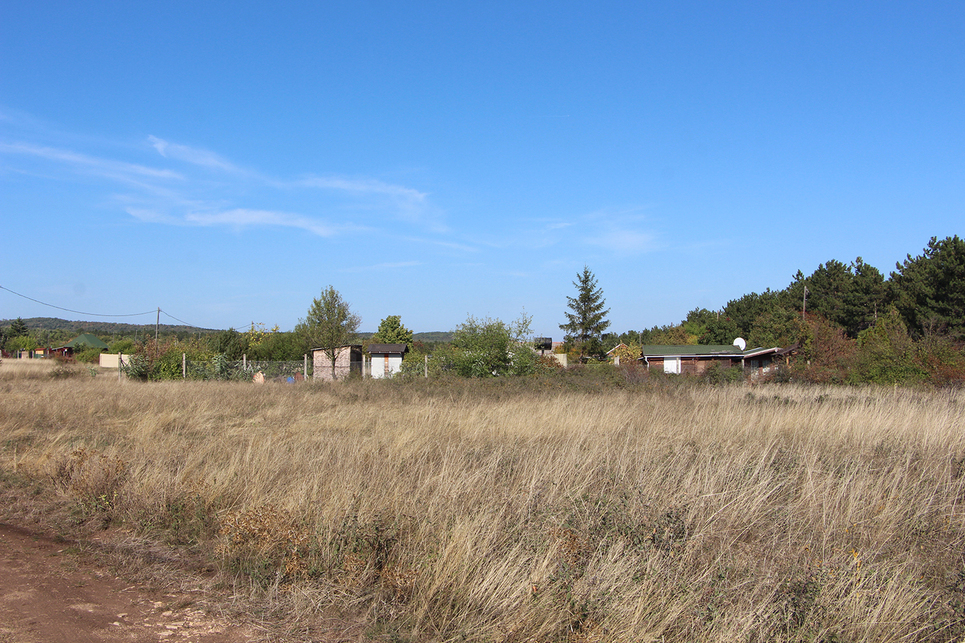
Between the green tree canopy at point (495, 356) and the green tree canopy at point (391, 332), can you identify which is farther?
the green tree canopy at point (391, 332)

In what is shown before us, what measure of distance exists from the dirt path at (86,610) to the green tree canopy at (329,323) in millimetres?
41864

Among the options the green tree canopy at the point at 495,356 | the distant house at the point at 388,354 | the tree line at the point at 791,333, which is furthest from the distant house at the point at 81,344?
the green tree canopy at the point at 495,356

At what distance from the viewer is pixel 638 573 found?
393cm

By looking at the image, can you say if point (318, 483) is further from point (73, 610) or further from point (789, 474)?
point (789, 474)

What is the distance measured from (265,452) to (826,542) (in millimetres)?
6063

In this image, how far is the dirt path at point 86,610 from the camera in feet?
11.1

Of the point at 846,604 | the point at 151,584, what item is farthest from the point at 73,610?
the point at 846,604

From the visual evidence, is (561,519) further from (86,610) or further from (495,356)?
(495,356)

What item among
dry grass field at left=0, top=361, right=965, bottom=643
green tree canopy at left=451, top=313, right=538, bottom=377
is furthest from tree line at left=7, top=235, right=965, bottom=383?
dry grass field at left=0, top=361, right=965, bottom=643

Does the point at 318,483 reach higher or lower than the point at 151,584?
higher

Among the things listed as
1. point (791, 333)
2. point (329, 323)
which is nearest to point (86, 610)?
point (329, 323)

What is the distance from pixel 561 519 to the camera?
4855 mm

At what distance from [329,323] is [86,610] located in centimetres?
4336

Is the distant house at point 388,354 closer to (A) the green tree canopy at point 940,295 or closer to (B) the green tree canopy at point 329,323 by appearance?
(B) the green tree canopy at point 329,323
